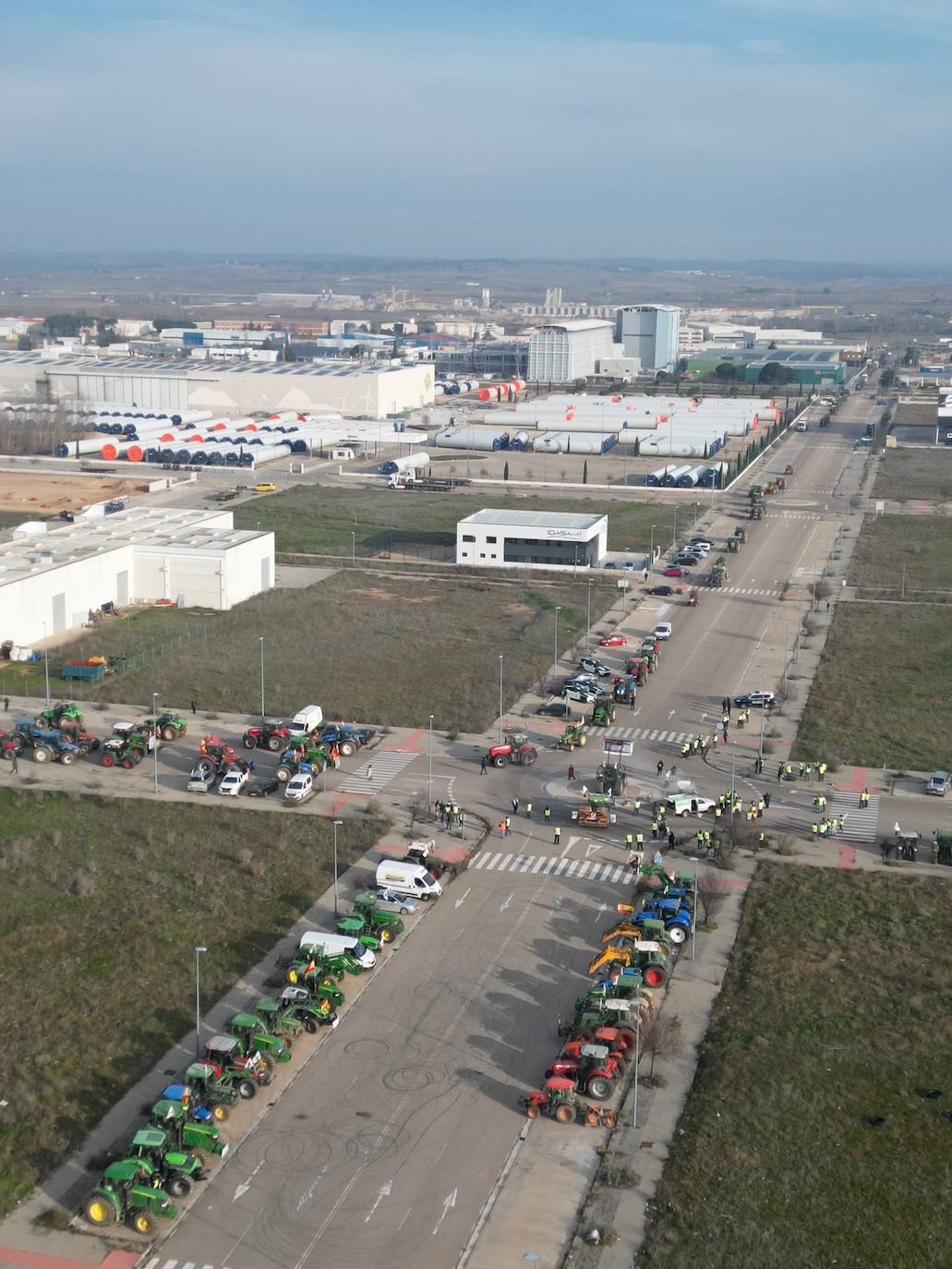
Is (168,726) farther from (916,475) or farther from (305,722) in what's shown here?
(916,475)

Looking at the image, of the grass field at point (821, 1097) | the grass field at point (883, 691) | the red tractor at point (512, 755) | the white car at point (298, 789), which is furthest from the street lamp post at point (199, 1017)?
the grass field at point (883, 691)

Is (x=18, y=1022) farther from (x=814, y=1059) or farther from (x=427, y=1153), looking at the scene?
(x=814, y=1059)

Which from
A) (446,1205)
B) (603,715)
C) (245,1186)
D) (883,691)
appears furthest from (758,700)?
(245,1186)

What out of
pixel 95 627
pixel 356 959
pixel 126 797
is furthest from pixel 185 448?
pixel 356 959

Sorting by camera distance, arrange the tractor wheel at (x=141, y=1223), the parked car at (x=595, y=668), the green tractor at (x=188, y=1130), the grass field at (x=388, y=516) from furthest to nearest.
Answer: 1. the grass field at (x=388, y=516)
2. the parked car at (x=595, y=668)
3. the green tractor at (x=188, y=1130)
4. the tractor wheel at (x=141, y=1223)

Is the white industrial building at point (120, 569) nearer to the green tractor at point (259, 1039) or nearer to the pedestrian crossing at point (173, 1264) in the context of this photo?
the green tractor at point (259, 1039)

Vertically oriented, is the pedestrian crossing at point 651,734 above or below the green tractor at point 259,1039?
below
